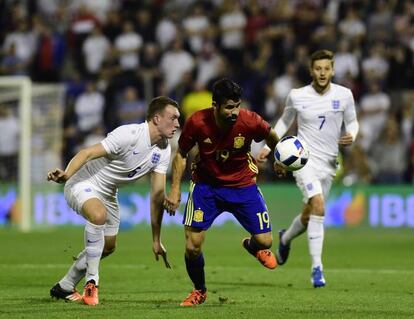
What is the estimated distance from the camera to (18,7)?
86.3ft

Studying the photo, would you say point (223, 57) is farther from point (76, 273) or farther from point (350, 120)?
point (76, 273)

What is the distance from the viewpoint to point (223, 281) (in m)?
12.6

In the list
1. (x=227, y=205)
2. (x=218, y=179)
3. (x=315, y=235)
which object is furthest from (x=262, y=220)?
(x=315, y=235)

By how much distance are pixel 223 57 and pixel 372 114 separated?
11.9ft

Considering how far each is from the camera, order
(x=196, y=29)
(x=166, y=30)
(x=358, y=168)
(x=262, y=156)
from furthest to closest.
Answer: (x=166, y=30) < (x=196, y=29) < (x=358, y=168) < (x=262, y=156)

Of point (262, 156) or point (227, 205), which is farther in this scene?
point (262, 156)

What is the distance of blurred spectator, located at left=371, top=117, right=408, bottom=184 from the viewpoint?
835 inches

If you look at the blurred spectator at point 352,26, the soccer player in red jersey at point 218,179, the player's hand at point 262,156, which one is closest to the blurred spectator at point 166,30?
the blurred spectator at point 352,26

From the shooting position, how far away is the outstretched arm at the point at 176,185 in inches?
378

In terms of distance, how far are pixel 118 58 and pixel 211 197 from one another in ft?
48.3

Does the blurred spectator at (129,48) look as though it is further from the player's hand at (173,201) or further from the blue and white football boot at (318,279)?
the player's hand at (173,201)

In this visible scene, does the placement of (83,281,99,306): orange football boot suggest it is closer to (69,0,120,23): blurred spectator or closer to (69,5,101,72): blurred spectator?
(69,5,101,72): blurred spectator

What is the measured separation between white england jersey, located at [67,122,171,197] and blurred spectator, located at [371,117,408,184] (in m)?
11.6

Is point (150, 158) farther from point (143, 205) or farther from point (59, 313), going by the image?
point (143, 205)
